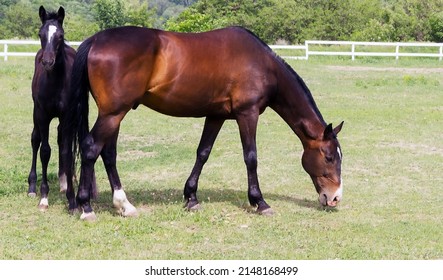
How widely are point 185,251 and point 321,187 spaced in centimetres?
221

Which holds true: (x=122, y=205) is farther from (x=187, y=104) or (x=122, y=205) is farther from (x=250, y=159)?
(x=250, y=159)

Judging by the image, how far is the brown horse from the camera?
7.07 meters

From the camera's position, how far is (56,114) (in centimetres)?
783

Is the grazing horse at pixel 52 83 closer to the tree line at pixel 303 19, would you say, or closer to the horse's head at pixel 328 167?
the horse's head at pixel 328 167

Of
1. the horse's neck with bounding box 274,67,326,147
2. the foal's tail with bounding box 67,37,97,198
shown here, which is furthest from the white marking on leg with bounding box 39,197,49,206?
the horse's neck with bounding box 274,67,326,147

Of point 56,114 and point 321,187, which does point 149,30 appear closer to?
point 56,114

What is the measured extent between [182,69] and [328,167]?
2.00 m

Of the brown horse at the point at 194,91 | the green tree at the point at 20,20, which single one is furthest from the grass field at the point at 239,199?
the green tree at the point at 20,20

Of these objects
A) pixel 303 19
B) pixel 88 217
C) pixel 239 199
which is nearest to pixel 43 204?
pixel 88 217

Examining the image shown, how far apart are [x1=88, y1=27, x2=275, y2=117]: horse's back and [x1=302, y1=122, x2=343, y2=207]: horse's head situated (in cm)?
83

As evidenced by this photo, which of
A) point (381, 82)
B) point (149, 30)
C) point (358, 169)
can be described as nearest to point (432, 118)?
point (358, 169)

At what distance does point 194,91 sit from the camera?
750 centimetres

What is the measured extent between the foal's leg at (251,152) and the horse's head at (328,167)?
0.67m

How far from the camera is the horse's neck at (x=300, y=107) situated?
7.86m
